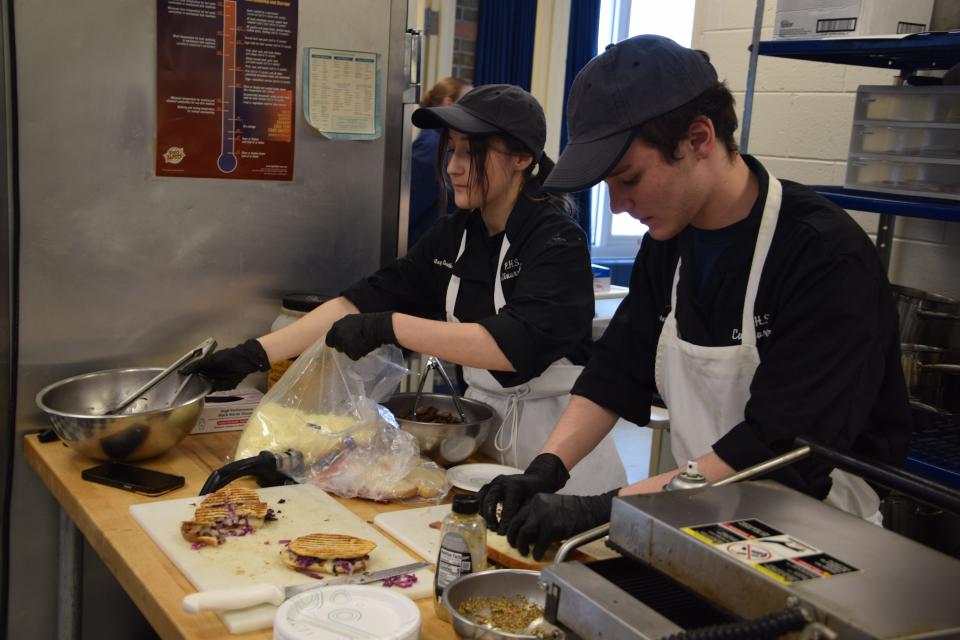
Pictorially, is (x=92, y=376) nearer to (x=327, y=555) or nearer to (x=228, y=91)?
(x=228, y=91)

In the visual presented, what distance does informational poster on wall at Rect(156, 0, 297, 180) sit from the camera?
228 centimetres

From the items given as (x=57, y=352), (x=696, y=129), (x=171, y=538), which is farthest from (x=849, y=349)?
(x=57, y=352)

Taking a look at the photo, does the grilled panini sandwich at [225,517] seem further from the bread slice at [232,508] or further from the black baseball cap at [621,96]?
the black baseball cap at [621,96]

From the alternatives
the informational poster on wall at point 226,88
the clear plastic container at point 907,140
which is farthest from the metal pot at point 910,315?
the informational poster on wall at point 226,88

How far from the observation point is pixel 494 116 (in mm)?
2154

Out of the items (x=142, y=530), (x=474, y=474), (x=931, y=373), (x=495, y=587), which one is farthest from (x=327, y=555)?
(x=931, y=373)

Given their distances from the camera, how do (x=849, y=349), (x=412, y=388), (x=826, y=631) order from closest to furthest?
(x=826, y=631)
(x=849, y=349)
(x=412, y=388)

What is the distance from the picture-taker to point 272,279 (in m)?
2.55

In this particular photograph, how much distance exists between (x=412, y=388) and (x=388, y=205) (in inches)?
29.0

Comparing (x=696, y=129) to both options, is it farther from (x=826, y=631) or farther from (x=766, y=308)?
(x=826, y=631)

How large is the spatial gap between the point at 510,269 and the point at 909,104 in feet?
3.72

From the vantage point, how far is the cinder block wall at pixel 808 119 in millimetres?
2840

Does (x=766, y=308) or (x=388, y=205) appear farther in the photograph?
Answer: (x=388, y=205)

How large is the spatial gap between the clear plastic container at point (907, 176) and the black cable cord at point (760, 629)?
5.99 feet
